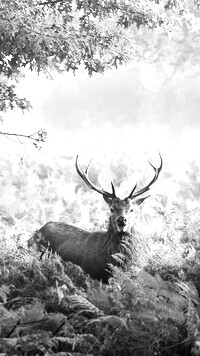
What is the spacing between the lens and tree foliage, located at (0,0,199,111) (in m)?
7.38

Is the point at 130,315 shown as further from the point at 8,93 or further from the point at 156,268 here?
the point at 8,93

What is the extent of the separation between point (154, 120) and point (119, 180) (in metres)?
18.6

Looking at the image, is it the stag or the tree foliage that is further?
the stag

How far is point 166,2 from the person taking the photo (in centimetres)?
856

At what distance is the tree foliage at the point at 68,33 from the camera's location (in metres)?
7.38

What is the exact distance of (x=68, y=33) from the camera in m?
7.92

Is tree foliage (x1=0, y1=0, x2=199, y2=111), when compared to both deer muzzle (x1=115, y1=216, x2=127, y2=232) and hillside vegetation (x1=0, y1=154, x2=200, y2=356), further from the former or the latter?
hillside vegetation (x1=0, y1=154, x2=200, y2=356)

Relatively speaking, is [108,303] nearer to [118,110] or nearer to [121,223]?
[121,223]

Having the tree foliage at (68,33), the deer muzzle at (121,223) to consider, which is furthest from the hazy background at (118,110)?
the deer muzzle at (121,223)

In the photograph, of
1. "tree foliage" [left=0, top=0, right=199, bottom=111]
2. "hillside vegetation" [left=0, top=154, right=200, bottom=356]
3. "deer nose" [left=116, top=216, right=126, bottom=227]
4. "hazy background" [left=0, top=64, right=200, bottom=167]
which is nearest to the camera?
"hillside vegetation" [left=0, top=154, right=200, bottom=356]

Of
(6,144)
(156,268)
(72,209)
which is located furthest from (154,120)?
(156,268)

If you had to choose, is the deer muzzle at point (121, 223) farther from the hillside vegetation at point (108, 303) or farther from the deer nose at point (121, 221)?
the hillside vegetation at point (108, 303)

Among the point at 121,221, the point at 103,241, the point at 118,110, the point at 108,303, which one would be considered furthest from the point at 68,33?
the point at 118,110

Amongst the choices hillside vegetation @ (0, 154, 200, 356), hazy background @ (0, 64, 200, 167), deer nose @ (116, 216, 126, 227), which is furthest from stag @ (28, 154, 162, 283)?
hazy background @ (0, 64, 200, 167)
